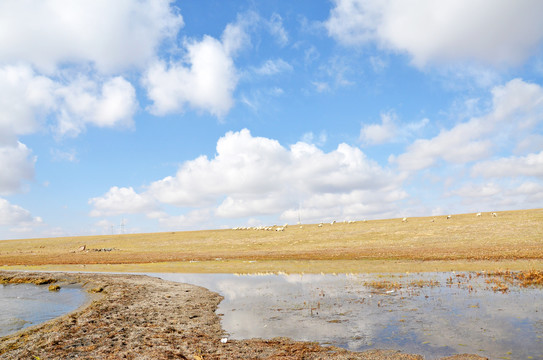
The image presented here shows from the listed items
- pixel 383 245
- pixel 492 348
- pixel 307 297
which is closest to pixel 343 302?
pixel 307 297

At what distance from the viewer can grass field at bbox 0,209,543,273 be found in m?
38.6

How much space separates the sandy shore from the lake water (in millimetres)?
2588

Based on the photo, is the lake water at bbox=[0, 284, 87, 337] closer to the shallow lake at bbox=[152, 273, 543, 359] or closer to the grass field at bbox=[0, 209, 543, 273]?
the shallow lake at bbox=[152, 273, 543, 359]

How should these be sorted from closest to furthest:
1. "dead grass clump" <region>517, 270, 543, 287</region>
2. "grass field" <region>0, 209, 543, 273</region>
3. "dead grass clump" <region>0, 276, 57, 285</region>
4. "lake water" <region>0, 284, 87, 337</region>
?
"lake water" <region>0, 284, 87, 337</region> → "dead grass clump" <region>517, 270, 543, 287</region> → "grass field" <region>0, 209, 543, 273</region> → "dead grass clump" <region>0, 276, 57, 285</region>

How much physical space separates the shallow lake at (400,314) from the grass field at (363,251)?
10306 millimetres

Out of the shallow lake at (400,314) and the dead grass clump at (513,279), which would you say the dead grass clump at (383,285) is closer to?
the shallow lake at (400,314)

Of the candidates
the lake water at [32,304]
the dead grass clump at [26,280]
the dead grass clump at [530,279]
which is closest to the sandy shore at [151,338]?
the lake water at [32,304]

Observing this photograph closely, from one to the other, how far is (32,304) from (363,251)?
4153 centimetres

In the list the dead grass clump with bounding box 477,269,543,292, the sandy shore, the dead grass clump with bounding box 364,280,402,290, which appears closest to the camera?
the sandy shore

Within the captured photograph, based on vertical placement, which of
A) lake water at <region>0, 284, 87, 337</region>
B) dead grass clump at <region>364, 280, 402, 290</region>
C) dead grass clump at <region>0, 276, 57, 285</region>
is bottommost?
dead grass clump at <region>364, 280, 402, 290</region>

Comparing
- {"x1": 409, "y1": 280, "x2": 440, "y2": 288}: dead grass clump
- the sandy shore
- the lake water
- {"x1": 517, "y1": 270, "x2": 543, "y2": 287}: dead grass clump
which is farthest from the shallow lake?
the lake water

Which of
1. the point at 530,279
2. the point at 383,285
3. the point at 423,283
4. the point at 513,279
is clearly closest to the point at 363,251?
the point at 423,283

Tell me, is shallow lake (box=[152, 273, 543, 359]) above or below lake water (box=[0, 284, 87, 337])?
below

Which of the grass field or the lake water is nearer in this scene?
the lake water
